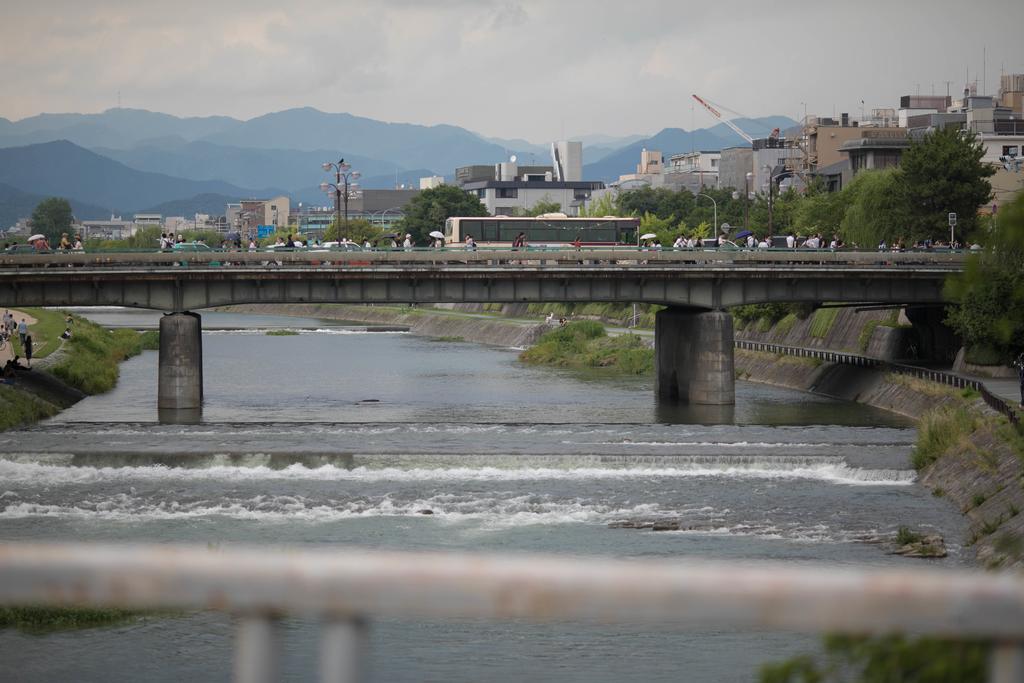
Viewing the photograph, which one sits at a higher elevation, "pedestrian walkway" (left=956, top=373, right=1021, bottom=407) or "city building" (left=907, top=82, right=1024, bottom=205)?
"city building" (left=907, top=82, right=1024, bottom=205)

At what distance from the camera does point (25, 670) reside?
89.7ft

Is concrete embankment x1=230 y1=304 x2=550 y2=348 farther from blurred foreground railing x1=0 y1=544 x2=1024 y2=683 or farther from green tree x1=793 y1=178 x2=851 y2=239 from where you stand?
blurred foreground railing x1=0 y1=544 x2=1024 y2=683

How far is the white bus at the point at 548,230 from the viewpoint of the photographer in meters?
128

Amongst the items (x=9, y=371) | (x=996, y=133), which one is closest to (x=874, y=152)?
(x=996, y=133)

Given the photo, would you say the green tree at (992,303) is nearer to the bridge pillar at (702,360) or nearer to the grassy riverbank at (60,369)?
the bridge pillar at (702,360)

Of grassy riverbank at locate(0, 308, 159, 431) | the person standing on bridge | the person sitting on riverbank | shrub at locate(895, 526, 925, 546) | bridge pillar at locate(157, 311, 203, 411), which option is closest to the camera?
shrub at locate(895, 526, 925, 546)

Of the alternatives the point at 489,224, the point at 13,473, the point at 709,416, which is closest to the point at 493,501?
the point at 13,473

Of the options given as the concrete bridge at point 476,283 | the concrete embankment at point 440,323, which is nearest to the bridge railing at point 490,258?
the concrete bridge at point 476,283

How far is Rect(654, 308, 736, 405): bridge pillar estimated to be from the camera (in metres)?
77.1

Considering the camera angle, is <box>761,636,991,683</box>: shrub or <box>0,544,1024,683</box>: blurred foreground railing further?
<box>761,636,991,683</box>: shrub

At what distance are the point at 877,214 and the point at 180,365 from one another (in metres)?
59.2

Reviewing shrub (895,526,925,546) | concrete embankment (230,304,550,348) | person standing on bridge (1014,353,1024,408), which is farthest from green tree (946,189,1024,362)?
concrete embankment (230,304,550,348)

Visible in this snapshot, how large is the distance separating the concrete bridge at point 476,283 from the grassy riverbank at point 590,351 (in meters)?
22.3

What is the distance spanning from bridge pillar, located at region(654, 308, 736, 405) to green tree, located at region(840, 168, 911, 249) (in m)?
30.7
